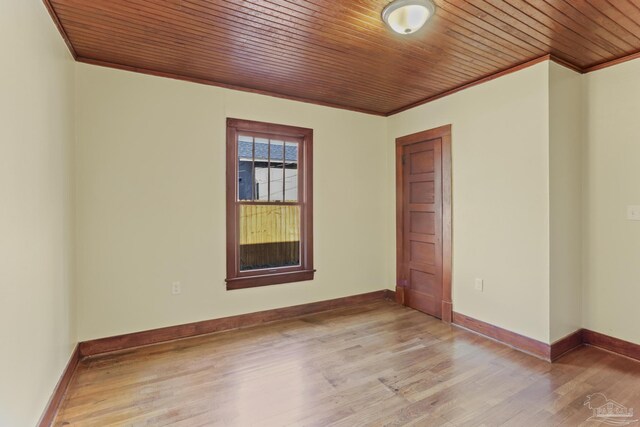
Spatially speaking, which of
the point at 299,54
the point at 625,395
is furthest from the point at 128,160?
the point at 625,395

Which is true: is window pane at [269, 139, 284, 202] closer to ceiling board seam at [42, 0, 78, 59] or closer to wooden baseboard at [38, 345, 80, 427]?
ceiling board seam at [42, 0, 78, 59]

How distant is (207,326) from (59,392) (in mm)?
1291

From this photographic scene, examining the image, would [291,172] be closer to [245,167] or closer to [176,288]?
[245,167]

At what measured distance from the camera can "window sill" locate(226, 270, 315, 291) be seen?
3451 mm

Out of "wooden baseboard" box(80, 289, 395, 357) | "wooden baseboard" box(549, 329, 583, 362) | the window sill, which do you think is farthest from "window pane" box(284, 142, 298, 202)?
"wooden baseboard" box(549, 329, 583, 362)

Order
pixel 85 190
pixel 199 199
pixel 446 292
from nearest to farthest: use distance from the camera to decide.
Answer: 1. pixel 85 190
2. pixel 199 199
3. pixel 446 292

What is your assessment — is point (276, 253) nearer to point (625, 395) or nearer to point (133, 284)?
point (133, 284)

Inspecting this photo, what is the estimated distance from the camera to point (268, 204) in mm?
3746

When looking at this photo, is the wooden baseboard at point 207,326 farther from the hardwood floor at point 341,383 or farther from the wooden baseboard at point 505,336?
the wooden baseboard at point 505,336

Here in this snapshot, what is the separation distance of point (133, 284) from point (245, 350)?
3.83ft

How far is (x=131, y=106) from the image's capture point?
2949mm

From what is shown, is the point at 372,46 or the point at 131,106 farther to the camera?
the point at 131,106

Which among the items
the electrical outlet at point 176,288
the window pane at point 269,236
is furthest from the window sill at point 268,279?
the electrical outlet at point 176,288

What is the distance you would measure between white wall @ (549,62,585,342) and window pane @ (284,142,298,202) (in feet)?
8.18
